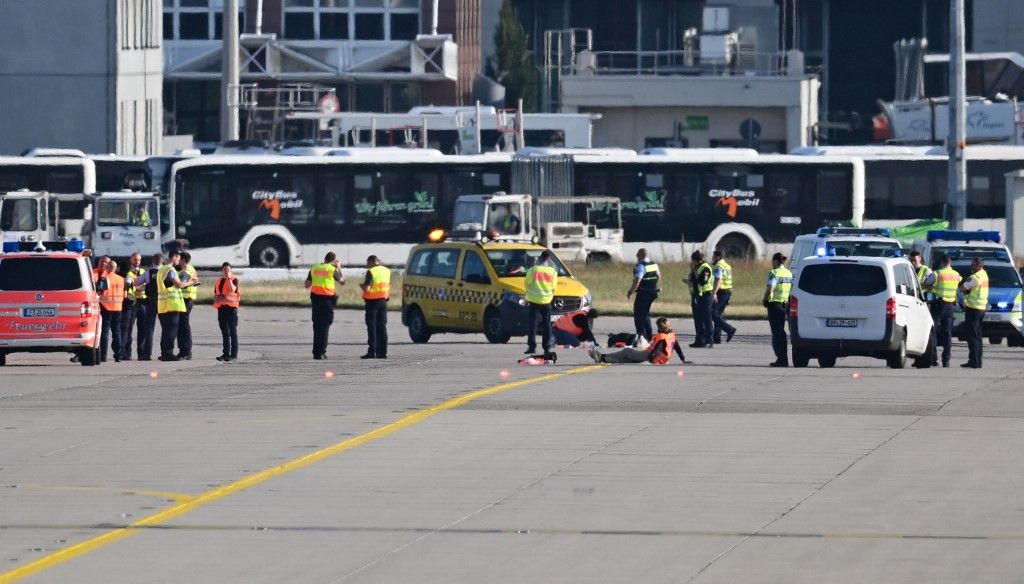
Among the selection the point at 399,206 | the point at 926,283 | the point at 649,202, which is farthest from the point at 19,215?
the point at 926,283

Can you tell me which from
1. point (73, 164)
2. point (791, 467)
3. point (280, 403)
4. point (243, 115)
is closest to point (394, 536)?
point (791, 467)

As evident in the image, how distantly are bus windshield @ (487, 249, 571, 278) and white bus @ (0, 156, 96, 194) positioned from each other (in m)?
23.9

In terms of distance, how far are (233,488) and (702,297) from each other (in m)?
17.7

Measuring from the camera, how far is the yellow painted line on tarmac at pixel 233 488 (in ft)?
40.5

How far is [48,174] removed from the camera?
54312 millimetres

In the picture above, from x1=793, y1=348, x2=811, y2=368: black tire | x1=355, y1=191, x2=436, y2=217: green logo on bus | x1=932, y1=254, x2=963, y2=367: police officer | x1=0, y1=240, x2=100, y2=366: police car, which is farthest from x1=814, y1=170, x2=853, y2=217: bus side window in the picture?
x1=0, y1=240, x2=100, y2=366: police car

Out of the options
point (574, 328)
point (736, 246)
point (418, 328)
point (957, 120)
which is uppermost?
point (957, 120)

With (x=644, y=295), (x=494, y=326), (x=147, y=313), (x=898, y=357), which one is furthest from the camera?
(x=494, y=326)

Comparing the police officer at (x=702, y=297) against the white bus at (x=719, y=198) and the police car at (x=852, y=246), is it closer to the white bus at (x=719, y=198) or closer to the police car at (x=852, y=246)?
the police car at (x=852, y=246)

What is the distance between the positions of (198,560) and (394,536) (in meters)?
1.49

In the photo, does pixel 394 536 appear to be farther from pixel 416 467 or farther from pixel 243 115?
pixel 243 115

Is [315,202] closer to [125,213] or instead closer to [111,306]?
[125,213]

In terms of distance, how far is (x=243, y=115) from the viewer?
7506 cm

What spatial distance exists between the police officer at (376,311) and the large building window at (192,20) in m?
53.4
